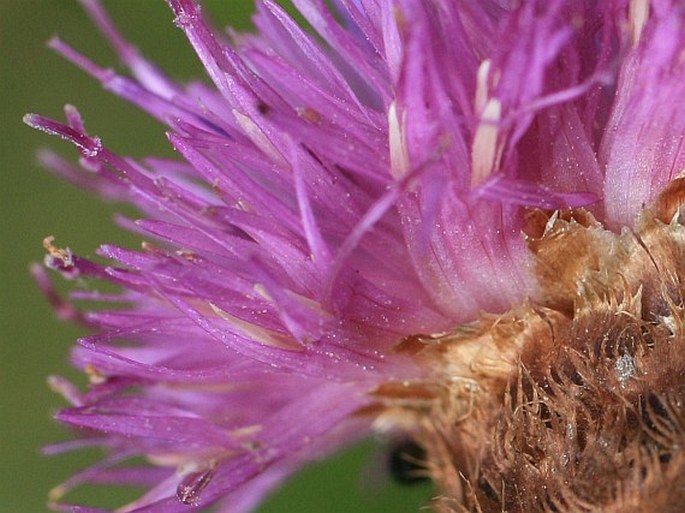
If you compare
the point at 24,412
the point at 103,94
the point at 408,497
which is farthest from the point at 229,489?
the point at 103,94

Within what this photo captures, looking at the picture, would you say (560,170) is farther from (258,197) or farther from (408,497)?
(408,497)

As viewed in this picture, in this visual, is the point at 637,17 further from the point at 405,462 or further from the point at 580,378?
the point at 405,462

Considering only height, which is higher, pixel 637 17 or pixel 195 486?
pixel 637 17

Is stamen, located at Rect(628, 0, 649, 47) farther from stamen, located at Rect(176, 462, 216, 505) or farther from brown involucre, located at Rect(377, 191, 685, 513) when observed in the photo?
stamen, located at Rect(176, 462, 216, 505)

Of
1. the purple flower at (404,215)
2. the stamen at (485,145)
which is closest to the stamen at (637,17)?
the purple flower at (404,215)

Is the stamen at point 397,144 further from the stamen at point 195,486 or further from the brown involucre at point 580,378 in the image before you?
the stamen at point 195,486

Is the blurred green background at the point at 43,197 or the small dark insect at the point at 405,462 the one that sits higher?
the blurred green background at the point at 43,197

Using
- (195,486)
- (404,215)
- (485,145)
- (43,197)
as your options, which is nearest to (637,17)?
(485,145)
